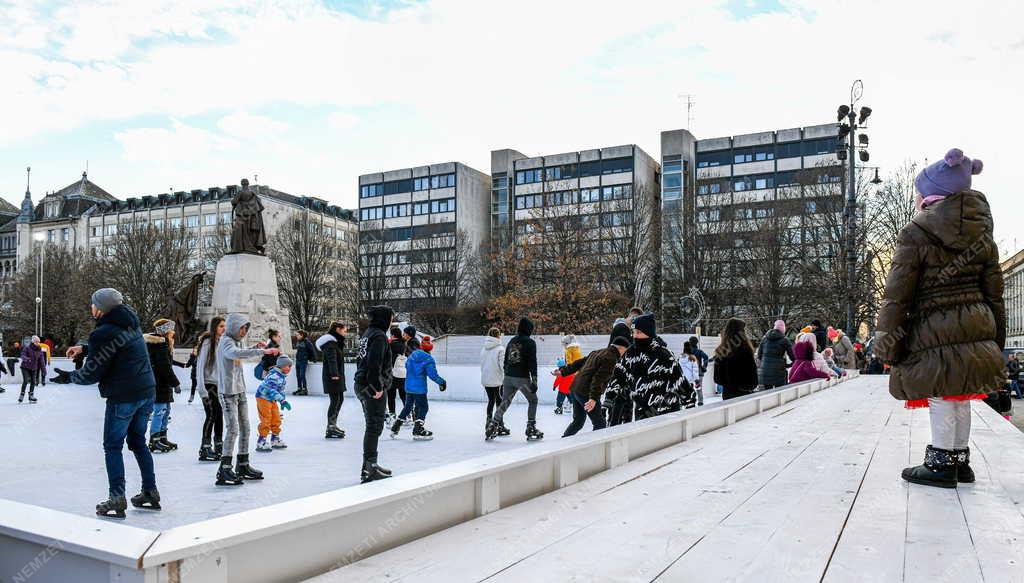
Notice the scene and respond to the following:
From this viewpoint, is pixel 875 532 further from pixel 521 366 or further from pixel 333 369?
pixel 333 369

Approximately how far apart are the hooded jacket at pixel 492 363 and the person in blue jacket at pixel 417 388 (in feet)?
2.78

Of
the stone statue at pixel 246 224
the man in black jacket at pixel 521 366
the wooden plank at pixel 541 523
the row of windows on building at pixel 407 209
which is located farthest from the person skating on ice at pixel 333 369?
the row of windows on building at pixel 407 209

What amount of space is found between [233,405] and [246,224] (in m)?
21.0

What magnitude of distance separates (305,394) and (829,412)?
15705mm

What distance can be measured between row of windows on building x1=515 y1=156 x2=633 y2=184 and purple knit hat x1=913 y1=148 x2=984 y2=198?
66.2 m

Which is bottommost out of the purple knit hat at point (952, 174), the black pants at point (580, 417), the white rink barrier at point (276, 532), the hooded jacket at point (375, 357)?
the black pants at point (580, 417)

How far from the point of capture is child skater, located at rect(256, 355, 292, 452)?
9727mm

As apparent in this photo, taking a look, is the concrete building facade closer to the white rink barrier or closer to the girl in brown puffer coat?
the girl in brown puffer coat

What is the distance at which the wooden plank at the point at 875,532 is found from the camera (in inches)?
113

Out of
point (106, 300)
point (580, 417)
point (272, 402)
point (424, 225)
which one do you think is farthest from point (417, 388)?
point (424, 225)

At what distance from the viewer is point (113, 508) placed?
5.80 meters

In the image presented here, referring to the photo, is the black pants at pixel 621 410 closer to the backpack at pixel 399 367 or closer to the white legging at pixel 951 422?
the white legging at pixel 951 422

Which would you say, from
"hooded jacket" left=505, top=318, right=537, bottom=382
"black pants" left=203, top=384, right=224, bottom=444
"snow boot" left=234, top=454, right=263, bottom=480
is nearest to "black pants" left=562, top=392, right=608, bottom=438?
"hooded jacket" left=505, top=318, right=537, bottom=382

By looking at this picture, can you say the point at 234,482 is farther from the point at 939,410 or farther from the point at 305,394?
the point at 305,394
